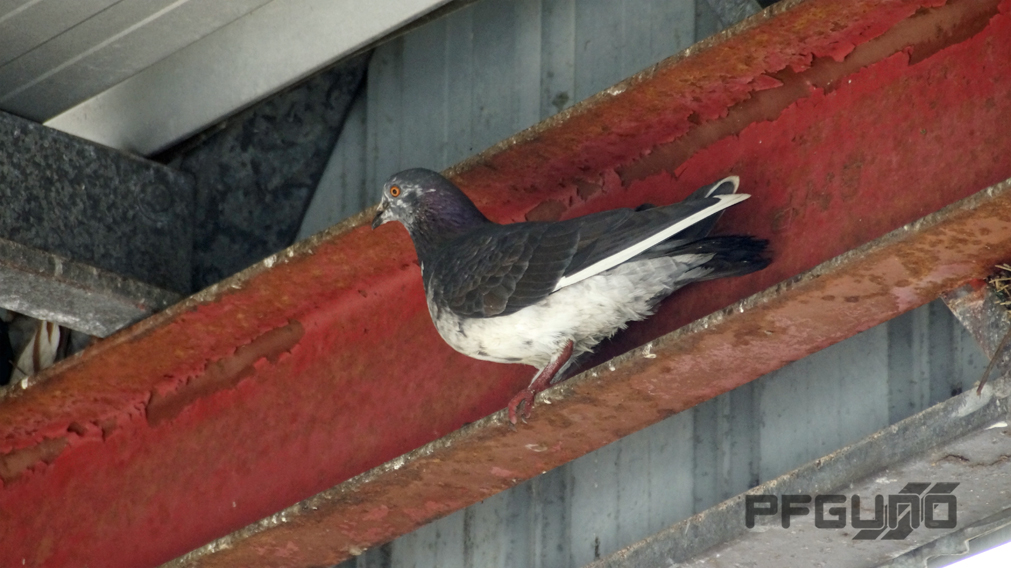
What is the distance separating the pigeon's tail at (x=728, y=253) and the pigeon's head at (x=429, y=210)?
84 centimetres

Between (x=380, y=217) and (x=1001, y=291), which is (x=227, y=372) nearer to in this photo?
(x=380, y=217)

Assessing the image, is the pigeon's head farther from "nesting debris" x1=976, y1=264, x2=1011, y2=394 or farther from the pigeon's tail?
"nesting debris" x1=976, y1=264, x2=1011, y2=394

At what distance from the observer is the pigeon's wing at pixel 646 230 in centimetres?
349

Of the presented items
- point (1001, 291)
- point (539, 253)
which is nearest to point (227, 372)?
point (539, 253)

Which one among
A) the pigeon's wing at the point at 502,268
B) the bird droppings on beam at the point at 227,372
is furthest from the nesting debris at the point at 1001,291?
the bird droppings on beam at the point at 227,372

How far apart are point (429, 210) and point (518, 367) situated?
53 centimetres

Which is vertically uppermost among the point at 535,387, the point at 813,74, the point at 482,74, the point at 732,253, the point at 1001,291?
the point at 482,74

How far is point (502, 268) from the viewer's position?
154 inches

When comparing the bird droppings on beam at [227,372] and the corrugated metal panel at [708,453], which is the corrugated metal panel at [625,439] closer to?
the corrugated metal panel at [708,453]

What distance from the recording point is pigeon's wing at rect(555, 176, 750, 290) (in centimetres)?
349

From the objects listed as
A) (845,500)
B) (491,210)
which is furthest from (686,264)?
(491,210)

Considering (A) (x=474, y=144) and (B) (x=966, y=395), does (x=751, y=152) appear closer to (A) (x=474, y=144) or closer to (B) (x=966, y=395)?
(B) (x=966, y=395)

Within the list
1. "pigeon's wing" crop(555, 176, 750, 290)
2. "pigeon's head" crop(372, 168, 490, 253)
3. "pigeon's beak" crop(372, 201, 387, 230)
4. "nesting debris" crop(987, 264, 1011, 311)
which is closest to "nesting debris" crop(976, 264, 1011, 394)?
"nesting debris" crop(987, 264, 1011, 311)

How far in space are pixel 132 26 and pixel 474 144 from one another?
4.12 ft
